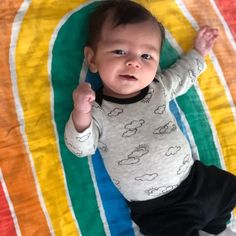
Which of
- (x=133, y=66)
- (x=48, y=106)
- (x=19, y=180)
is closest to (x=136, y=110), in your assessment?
(x=133, y=66)

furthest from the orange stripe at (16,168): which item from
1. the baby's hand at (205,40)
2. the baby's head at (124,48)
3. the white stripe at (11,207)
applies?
the baby's hand at (205,40)

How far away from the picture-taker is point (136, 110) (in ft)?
4.04

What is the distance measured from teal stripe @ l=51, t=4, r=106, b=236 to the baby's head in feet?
0.19

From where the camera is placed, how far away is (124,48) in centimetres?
118

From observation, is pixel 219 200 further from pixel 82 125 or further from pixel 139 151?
pixel 82 125

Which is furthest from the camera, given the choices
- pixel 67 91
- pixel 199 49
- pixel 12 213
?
pixel 199 49

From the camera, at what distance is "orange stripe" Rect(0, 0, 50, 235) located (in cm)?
115

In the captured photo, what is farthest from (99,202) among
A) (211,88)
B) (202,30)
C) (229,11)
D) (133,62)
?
(229,11)

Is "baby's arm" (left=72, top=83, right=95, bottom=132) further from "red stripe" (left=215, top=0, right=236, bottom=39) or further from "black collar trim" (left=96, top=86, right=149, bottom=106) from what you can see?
"red stripe" (left=215, top=0, right=236, bottom=39)

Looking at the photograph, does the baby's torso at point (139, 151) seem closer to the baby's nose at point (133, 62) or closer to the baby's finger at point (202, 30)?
the baby's nose at point (133, 62)

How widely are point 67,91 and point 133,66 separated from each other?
0.70ft

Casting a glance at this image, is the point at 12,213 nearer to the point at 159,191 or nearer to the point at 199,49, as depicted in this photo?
the point at 159,191

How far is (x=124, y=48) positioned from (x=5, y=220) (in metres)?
0.54

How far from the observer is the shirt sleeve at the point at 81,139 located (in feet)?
3.66
